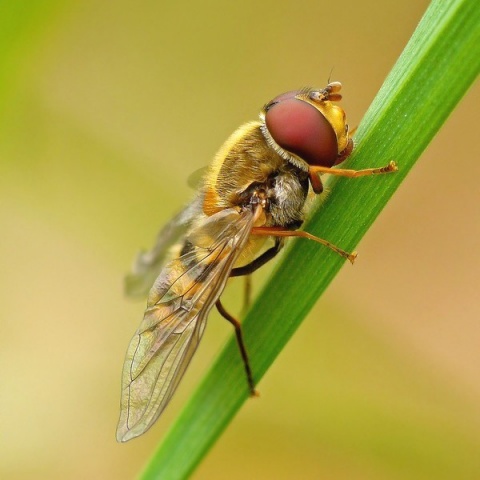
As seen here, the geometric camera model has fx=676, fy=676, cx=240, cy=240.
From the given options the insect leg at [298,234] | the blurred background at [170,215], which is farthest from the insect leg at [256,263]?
the blurred background at [170,215]

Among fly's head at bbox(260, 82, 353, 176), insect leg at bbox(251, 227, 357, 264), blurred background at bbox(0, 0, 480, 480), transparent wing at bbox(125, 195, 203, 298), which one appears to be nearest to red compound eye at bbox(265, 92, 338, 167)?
fly's head at bbox(260, 82, 353, 176)

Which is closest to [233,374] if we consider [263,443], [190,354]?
[190,354]

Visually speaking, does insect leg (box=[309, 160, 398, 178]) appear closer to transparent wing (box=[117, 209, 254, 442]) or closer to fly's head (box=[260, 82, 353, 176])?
fly's head (box=[260, 82, 353, 176])

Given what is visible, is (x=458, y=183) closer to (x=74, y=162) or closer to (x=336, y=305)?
(x=336, y=305)

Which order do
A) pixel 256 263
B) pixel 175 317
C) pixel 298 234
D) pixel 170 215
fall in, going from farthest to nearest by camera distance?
pixel 170 215 < pixel 256 263 < pixel 175 317 < pixel 298 234

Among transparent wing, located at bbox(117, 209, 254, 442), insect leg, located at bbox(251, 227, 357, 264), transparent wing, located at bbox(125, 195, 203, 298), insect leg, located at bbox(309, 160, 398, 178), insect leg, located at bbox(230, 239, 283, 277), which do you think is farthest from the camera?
transparent wing, located at bbox(125, 195, 203, 298)

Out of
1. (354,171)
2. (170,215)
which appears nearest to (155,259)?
(354,171)

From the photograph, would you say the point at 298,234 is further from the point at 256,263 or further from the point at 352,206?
the point at 256,263
